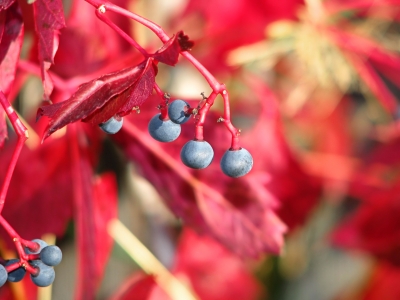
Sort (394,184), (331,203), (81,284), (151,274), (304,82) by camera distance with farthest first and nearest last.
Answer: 1. (331,203)
2. (304,82)
3. (394,184)
4. (151,274)
5. (81,284)

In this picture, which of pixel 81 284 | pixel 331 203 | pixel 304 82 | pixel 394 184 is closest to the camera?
pixel 81 284

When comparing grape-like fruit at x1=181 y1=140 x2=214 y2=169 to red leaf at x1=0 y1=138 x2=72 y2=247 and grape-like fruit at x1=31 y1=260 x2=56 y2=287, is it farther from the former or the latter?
red leaf at x1=0 y1=138 x2=72 y2=247

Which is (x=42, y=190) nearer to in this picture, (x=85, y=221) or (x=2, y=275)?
(x=85, y=221)

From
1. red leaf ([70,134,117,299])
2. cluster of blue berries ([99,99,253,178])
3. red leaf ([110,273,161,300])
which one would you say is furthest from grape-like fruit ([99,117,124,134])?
red leaf ([110,273,161,300])

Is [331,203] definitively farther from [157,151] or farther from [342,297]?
[157,151]

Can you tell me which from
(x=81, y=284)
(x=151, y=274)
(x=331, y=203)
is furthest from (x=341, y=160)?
(x=81, y=284)

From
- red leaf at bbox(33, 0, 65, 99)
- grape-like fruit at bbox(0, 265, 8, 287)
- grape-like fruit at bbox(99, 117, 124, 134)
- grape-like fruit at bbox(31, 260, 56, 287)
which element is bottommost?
grape-like fruit at bbox(31, 260, 56, 287)
